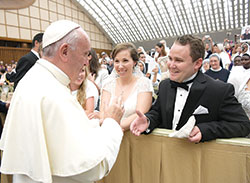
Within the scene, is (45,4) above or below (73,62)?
above

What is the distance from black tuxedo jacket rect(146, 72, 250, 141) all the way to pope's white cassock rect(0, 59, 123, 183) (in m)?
0.83

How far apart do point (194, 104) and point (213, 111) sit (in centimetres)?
16

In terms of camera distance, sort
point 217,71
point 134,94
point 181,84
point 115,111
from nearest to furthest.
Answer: point 115,111
point 181,84
point 134,94
point 217,71

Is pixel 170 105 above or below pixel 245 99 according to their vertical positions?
above

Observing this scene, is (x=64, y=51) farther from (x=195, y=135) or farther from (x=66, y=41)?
(x=195, y=135)

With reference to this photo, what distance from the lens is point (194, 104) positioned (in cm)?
162

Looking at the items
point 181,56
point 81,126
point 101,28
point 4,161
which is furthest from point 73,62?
point 101,28

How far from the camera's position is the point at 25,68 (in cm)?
337

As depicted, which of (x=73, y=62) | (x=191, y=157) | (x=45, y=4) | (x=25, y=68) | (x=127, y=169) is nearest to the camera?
(x=73, y=62)

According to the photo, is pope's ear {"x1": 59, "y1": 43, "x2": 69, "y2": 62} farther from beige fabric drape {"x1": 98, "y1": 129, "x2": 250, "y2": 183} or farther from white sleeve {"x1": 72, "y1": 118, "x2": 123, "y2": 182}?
beige fabric drape {"x1": 98, "y1": 129, "x2": 250, "y2": 183}

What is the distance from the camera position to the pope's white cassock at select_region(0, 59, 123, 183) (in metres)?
0.96

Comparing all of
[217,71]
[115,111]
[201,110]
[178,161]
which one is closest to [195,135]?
[201,110]

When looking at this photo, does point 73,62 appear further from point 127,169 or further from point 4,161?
point 127,169

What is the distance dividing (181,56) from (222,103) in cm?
55
